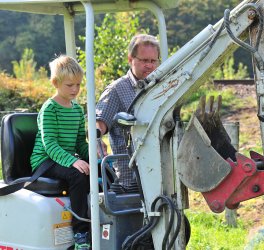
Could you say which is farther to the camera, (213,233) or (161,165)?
(213,233)

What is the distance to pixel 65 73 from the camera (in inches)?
186

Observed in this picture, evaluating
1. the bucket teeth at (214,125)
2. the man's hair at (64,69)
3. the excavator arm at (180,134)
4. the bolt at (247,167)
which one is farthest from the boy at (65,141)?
the bolt at (247,167)

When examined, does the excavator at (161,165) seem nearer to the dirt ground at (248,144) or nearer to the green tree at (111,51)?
the dirt ground at (248,144)

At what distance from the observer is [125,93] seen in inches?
198

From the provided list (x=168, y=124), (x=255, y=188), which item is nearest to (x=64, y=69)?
(x=168, y=124)

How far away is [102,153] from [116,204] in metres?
0.41

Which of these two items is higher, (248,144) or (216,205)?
(216,205)

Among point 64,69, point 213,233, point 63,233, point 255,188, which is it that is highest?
point 64,69

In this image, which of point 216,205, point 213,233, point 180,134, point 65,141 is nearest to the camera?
point 216,205

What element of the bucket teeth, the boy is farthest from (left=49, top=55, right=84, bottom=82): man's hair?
the bucket teeth

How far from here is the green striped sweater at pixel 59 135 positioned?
469 centimetres

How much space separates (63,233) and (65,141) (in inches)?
25.8

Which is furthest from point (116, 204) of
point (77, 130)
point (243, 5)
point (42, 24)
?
point (42, 24)

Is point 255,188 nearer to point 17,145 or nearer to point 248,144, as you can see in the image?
point 17,145
